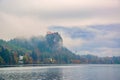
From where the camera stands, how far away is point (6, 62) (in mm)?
179375

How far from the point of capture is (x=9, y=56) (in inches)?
7008

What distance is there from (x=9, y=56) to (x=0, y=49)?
7946mm

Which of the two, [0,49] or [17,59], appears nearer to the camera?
[0,49]

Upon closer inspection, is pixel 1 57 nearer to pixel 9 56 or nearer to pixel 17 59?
pixel 9 56

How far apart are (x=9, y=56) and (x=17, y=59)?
1342 centimetres

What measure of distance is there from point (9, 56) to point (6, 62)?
16.5 feet

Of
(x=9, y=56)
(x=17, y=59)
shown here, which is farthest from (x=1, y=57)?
(x=17, y=59)

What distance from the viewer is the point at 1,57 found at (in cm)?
17088

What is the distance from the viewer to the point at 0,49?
178625 mm

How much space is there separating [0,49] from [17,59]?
17304 millimetres

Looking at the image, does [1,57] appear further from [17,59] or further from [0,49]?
[17,59]

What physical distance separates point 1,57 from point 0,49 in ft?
31.3

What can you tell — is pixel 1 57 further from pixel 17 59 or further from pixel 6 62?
pixel 17 59

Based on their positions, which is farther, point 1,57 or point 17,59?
point 17,59
